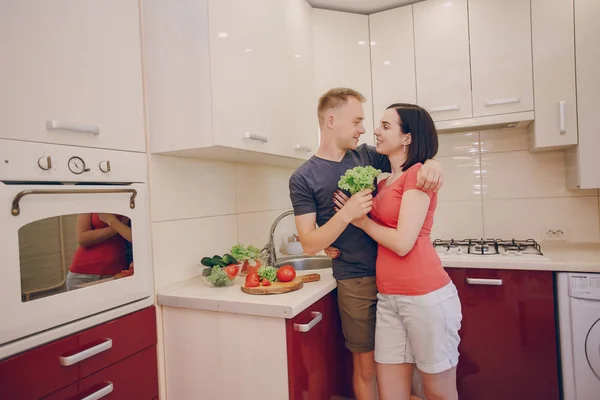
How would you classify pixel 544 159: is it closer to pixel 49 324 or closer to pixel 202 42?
pixel 202 42

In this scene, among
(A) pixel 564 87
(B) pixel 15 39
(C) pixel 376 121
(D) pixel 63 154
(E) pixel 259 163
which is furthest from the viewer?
(C) pixel 376 121

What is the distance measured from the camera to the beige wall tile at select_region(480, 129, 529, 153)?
2146 millimetres

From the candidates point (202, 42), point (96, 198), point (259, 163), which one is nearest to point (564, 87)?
point (259, 163)

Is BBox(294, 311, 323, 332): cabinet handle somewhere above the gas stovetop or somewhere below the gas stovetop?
below

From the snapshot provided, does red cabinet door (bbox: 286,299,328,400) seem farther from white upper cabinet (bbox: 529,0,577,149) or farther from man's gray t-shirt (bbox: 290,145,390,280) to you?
white upper cabinet (bbox: 529,0,577,149)

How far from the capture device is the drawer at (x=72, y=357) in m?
0.91

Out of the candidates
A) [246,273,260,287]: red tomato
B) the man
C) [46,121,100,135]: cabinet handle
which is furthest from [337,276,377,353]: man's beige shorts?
[46,121,100,135]: cabinet handle

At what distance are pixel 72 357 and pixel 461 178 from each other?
2120 millimetres

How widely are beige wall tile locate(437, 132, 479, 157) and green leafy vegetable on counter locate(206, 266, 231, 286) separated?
156 centimetres

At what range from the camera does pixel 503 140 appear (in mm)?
2184

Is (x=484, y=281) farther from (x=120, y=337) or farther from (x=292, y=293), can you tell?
(x=120, y=337)

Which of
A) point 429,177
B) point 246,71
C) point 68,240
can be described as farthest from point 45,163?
point 429,177

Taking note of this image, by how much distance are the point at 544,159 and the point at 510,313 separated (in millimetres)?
985

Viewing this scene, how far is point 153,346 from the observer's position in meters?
1.33
